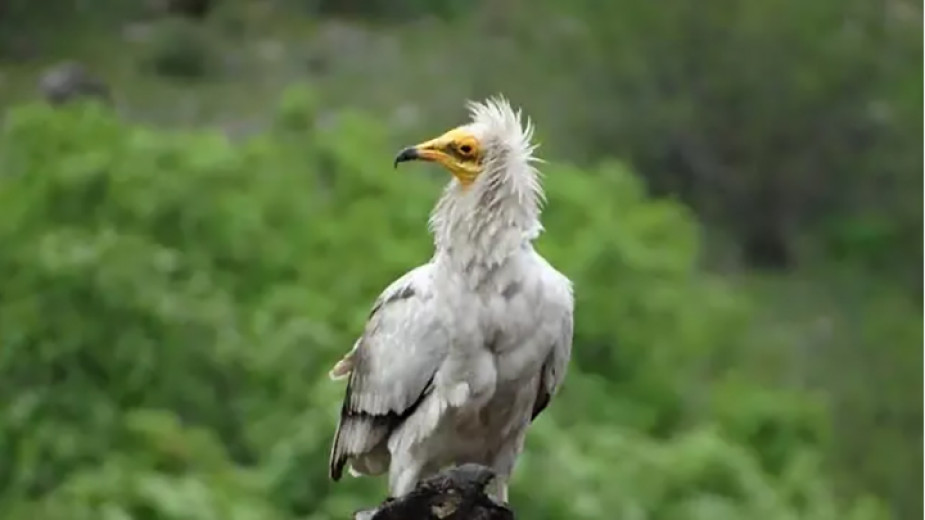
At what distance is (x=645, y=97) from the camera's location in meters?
30.1

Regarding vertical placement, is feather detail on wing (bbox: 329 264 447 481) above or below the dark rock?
above

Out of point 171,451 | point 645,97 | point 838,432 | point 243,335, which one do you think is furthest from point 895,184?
point 171,451

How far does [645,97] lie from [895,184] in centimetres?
506

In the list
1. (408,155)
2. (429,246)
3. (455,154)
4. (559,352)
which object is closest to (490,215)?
(455,154)

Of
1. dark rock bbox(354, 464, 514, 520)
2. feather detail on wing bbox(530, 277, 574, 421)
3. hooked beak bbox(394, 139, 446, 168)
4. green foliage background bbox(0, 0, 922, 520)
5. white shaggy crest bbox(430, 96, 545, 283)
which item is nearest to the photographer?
dark rock bbox(354, 464, 514, 520)

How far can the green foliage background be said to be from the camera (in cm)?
1474

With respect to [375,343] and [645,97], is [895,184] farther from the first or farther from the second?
[375,343]

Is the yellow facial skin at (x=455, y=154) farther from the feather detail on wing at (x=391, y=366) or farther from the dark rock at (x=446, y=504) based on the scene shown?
the dark rock at (x=446, y=504)

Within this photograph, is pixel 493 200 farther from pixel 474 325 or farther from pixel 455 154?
pixel 474 325

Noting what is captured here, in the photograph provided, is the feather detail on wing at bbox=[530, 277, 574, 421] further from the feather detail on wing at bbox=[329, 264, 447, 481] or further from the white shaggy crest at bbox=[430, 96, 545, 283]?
the feather detail on wing at bbox=[329, 264, 447, 481]

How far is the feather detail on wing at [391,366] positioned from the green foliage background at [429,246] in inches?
222

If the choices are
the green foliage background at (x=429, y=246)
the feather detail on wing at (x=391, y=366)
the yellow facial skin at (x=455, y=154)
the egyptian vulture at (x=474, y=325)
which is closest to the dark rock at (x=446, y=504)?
the egyptian vulture at (x=474, y=325)

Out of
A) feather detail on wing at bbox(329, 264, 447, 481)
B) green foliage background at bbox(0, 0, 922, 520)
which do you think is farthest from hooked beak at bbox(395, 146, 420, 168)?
green foliage background at bbox(0, 0, 922, 520)

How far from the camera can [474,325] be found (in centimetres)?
616
